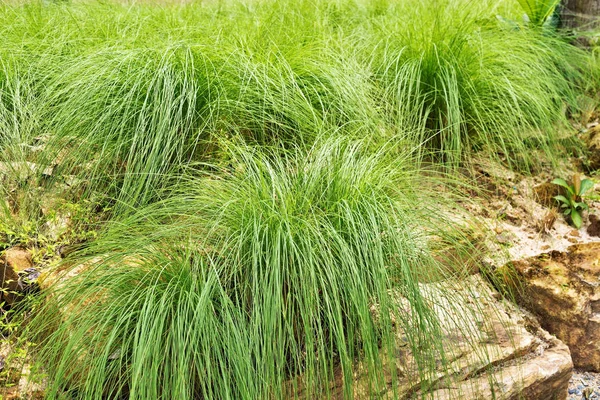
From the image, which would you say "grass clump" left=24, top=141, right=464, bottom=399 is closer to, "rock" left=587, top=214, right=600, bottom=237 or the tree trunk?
"rock" left=587, top=214, right=600, bottom=237

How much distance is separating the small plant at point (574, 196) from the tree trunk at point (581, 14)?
1.38 m

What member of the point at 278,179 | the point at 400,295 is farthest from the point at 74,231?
the point at 400,295

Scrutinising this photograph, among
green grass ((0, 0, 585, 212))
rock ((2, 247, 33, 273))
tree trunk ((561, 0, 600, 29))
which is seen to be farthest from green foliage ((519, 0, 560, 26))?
rock ((2, 247, 33, 273))

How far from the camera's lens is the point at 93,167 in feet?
8.34

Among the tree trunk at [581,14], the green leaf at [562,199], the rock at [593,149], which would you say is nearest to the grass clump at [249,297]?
the green leaf at [562,199]

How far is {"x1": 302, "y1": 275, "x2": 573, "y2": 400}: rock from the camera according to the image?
190 cm

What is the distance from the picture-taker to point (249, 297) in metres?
1.87

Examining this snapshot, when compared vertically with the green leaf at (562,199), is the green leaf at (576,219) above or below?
below

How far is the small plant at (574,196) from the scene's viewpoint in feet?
9.02

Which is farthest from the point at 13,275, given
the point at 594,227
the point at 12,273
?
the point at 594,227

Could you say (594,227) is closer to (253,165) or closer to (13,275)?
(253,165)

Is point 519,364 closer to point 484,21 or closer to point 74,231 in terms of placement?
point 74,231

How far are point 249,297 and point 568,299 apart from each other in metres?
1.31

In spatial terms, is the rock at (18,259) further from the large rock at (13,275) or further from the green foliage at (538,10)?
the green foliage at (538,10)
